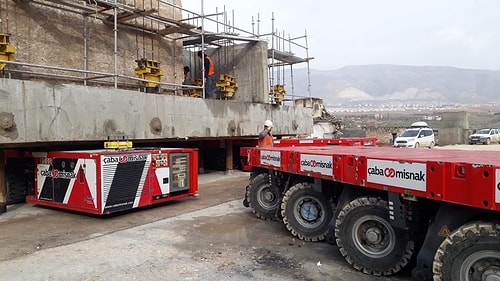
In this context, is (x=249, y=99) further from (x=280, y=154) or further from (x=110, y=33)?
(x=280, y=154)

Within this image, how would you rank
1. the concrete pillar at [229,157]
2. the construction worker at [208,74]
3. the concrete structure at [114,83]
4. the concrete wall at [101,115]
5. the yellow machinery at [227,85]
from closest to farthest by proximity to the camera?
the concrete wall at [101,115], the concrete structure at [114,83], the construction worker at [208,74], the concrete pillar at [229,157], the yellow machinery at [227,85]

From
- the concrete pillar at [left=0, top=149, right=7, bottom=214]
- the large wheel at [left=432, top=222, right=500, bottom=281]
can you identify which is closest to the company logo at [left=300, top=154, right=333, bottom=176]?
the large wheel at [left=432, top=222, right=500, bottom=281]

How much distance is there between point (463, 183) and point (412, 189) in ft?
1.97

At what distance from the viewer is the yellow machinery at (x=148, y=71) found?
11.4m

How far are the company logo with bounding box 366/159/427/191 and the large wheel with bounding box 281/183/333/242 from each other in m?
1.44

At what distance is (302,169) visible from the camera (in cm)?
618

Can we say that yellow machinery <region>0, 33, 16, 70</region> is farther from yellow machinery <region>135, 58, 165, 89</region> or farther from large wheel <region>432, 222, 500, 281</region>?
large wheel <region>432, 222, 500, 281</region>

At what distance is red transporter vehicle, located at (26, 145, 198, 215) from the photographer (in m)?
7.73

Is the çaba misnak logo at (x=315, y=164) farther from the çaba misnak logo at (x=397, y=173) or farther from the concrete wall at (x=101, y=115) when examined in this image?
the concrete wall at (x=101, y=115)

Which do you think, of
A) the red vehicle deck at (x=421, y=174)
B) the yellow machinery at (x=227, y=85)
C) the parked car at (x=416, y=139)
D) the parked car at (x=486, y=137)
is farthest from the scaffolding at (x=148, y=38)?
the parked car at (x=486, y=137)

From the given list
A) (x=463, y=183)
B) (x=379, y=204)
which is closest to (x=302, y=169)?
(x=379, y=204)

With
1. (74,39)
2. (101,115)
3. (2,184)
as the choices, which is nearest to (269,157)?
(101,115)

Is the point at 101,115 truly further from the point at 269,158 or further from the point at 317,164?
the point at 317,164

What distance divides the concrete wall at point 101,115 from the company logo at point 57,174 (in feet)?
2.24
